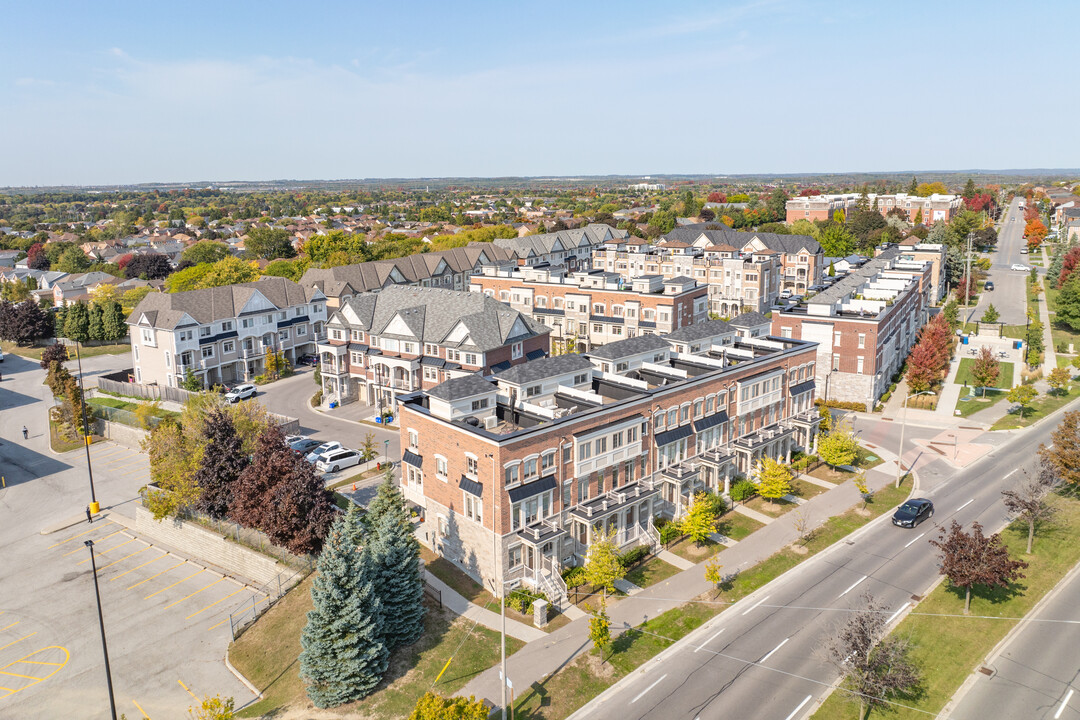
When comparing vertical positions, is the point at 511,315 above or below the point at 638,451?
above

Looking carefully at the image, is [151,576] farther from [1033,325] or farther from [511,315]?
[1033,325]

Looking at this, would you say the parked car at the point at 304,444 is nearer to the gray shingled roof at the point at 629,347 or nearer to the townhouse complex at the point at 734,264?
the gray shingled roof at the point at 629,347

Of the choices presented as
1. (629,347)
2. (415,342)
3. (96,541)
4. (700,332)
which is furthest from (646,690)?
(415,342)

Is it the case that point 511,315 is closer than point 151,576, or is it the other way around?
point 151,576

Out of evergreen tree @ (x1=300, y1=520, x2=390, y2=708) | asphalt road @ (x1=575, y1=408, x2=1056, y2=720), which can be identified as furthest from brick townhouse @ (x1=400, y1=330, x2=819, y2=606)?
evergreen tree @ (x1=300, y1=520, x2=390, y2=708)

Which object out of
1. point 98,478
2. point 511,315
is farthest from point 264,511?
point 511,315

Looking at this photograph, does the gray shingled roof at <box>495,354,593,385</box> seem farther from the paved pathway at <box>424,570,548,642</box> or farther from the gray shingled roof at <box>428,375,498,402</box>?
the paved pathway at <box>424,570,548,642</box>

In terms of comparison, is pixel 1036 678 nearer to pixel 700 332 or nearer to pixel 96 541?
pixel 700 332
